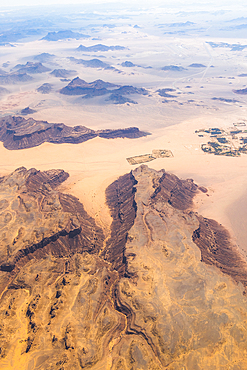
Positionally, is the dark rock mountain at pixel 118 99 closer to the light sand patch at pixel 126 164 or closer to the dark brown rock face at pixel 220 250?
the light sand patch at pixel 126 164

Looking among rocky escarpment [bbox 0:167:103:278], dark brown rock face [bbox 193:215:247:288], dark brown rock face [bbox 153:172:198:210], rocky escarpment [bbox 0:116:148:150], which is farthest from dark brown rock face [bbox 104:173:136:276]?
rocky escarpment [bbox 0:116:148:150]

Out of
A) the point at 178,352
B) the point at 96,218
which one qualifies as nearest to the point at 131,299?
the point at 178,352

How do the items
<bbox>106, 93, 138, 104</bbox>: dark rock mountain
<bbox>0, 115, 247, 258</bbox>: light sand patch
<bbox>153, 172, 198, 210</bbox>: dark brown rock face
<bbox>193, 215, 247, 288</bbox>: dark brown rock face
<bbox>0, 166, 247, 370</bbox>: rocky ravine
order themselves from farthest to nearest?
<bbox>106, 93, 138, 104</bbox>: dark rock mountain → <bbox>0, 115, 247, 258</bbox>: light sand patch → <bbox>153, 172, 198, 210</bbox>: dark brown rock face → <bbox>193, 215, 247, 288</bbox>: dark brown rock face → <bbox>0, 166, 247, 370</bbox>: rocky ravine

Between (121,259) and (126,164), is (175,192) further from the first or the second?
(121,259)

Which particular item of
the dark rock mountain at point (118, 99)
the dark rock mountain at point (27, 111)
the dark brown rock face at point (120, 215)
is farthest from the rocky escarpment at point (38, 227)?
the dark rock mountain at point (118, 99)

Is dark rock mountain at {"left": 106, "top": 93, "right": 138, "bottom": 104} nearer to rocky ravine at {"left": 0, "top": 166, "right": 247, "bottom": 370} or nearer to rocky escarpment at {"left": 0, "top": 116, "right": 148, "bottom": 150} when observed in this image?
rocky escarpment at {"left": 0, "top": 116, "right": 148, "bottom": 150}

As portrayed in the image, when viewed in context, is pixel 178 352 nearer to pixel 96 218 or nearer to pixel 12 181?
pixel 96 218
